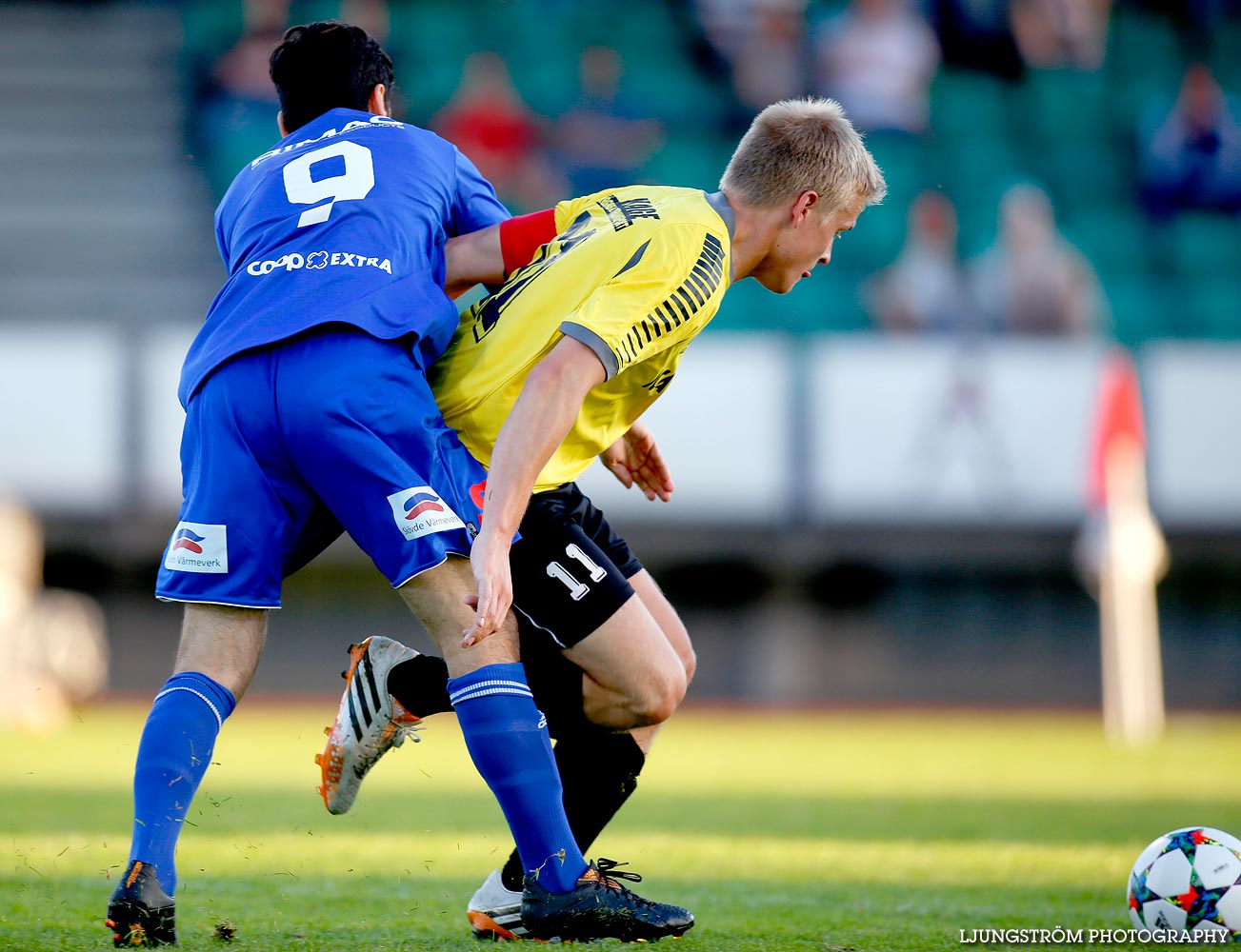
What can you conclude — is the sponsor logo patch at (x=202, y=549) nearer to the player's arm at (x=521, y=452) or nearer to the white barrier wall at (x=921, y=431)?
the player's arm at (x=521, y=452)

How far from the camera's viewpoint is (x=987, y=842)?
573 cm

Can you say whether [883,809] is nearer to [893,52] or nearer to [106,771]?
[106,771]

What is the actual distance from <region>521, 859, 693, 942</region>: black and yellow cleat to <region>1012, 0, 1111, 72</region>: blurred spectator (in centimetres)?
1357

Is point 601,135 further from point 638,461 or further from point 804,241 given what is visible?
point 804,241

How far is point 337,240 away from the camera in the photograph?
3.66 m

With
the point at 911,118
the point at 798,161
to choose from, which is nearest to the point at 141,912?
the point at 798,161

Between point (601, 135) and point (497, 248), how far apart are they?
1027 centimetres

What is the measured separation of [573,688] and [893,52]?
1179cm

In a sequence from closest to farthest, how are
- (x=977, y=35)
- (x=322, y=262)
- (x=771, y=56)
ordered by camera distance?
(x=322, y=262) < (x=771, y=56) < (x=977, y=35)

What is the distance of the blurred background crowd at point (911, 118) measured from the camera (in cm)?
1316

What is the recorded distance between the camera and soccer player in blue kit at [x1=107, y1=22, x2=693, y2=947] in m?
3.47

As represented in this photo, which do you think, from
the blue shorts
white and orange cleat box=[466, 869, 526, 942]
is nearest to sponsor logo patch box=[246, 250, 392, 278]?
the blue shorts

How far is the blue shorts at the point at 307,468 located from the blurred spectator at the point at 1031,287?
9.62m

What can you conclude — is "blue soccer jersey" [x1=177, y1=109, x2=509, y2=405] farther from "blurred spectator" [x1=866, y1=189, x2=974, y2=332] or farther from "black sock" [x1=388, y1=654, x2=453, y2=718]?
"blurred spectator" [x1=866, y1=189, x2=974, y2=332]
